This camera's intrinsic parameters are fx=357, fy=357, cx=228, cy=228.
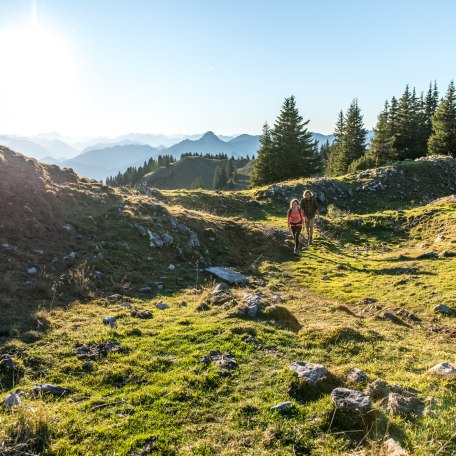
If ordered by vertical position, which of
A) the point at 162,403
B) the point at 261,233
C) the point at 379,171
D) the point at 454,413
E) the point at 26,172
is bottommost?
the point at 162,403

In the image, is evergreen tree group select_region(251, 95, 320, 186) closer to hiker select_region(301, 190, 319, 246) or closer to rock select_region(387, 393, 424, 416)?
hiker select_region(301, 190, 319, 246)

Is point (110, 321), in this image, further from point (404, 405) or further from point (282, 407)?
point (404, 405)

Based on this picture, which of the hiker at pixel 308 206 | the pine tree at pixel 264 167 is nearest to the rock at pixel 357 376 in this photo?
the hiker at pixel 308 206

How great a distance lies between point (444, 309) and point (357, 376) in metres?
5.75

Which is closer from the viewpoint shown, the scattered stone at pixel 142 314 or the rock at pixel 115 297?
the scattered stone at pixel 142 314

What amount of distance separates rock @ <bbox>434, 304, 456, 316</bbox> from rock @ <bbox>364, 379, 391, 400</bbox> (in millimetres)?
5734

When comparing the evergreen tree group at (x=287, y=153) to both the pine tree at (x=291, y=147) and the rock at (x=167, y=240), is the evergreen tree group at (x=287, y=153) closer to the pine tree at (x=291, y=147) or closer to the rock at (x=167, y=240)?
the pine tree at (x=291, y=147)

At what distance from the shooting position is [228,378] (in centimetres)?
627

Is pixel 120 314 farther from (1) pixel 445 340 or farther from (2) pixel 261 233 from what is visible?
(2) pixel 261 233

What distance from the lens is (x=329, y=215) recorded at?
26203mm

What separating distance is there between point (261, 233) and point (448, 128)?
49694mm

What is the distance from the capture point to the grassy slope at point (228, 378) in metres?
4.67

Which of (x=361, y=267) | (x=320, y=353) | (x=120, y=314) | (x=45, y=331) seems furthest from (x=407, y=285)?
(x=45, y=331)

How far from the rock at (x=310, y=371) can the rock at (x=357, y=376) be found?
16.2 inches
